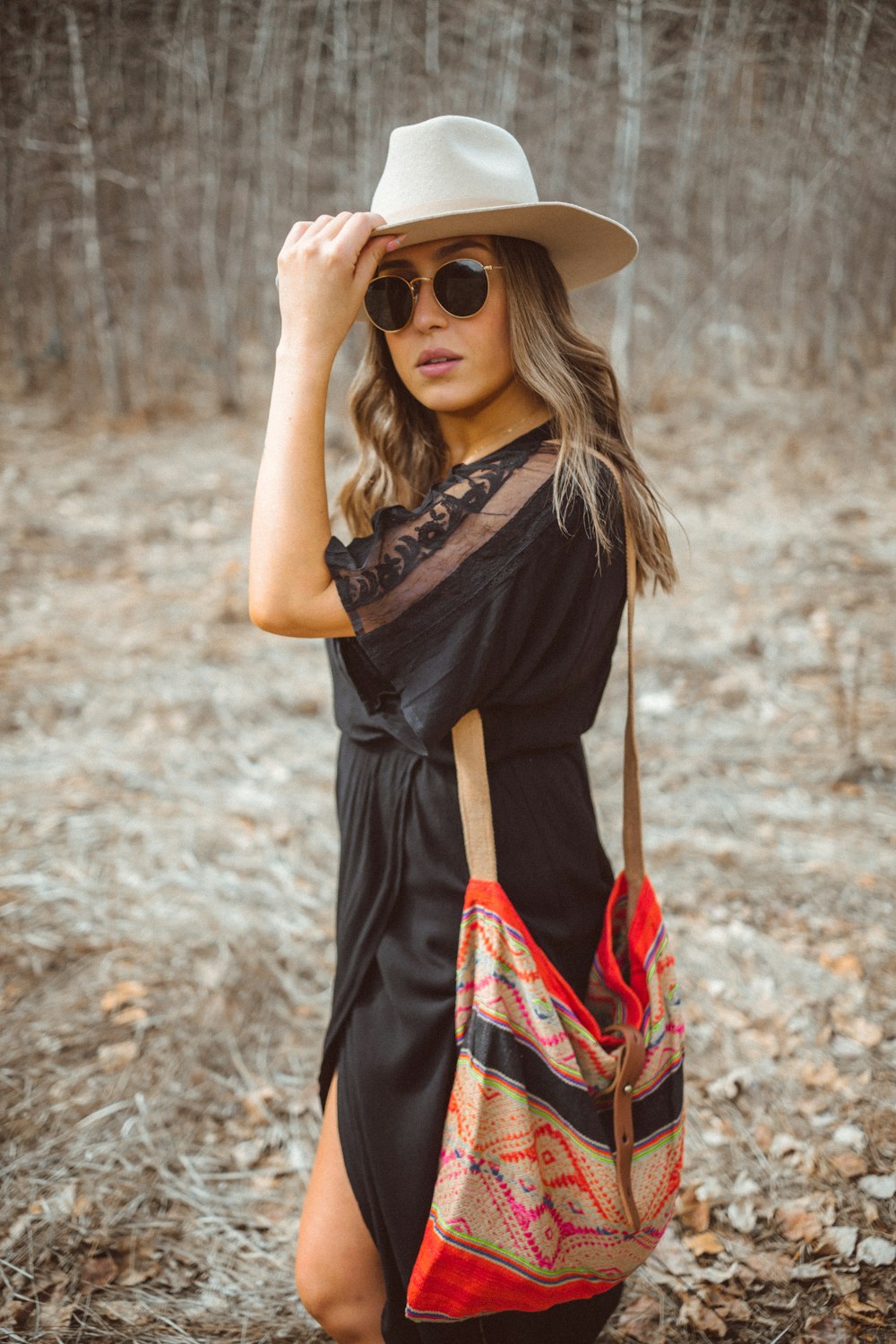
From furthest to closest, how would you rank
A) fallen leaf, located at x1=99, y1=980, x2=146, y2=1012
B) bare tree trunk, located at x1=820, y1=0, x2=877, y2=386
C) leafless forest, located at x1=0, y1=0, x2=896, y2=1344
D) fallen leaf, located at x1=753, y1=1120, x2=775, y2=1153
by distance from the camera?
bare tree trunk, located at x1=820, y1=0, x2=877, y2=386 → fallen leaf, located at x1=99, y1=980, x2=146, y2=1012 → fallen leaf, located at x1=753, y1=1120, x2=775, y2=1153 → leafless forest, located at x1=0, y1=0, x2=896, y2=1344

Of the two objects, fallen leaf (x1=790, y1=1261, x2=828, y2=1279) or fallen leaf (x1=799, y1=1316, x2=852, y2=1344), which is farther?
fallen leaf (x1=790, y1=1261, x2=828, y2=1279)

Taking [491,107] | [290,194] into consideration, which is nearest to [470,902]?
[491,107]

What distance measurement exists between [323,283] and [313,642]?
163 inches

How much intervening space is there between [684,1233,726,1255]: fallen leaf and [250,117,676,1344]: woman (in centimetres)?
68

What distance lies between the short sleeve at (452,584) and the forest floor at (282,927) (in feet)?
5.18

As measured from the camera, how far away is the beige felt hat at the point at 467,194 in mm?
1317

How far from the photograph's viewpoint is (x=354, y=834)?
1462 millimetres

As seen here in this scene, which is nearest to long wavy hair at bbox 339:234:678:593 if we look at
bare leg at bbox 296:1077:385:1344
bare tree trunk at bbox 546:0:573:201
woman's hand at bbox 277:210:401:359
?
woman's hand at bbox 277:210:401:359

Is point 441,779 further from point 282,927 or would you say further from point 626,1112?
point 282,927

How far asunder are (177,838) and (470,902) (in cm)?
258

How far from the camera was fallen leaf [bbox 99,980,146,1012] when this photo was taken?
2.74 m

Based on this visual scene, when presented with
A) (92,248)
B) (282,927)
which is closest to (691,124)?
(92,248)

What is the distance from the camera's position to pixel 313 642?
17.4ft

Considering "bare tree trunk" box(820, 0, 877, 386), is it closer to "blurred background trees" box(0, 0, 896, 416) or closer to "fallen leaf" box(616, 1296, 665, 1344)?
"blurred background trees" box(0, 0, 896, 416)
